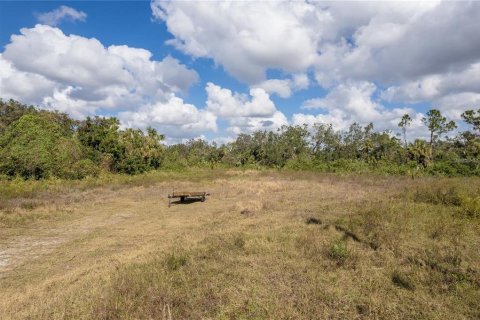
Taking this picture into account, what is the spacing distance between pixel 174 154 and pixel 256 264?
175ft

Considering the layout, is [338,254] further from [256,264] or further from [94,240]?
[94,240]

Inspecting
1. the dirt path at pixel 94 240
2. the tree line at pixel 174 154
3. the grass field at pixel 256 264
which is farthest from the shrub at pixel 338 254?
the tree line at pixel 174 154

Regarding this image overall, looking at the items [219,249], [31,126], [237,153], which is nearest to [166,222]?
[219,249]

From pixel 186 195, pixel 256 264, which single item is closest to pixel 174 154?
pixel 186 195

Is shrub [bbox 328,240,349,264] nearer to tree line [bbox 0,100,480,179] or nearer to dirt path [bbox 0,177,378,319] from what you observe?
dirt path [bbox 0,177,378,319]

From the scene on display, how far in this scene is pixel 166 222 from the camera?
46.6 feet

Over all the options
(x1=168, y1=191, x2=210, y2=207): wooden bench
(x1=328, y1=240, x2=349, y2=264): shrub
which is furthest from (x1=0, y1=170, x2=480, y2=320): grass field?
(x1=168, y1=191, x2=210, y2=207): wooden bench

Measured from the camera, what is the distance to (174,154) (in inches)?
2327

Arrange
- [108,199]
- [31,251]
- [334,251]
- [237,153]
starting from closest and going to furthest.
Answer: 1. [334,251]
2. [31,251]
3. [108,199]
4. [237,153]

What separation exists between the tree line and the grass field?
66.3 feet

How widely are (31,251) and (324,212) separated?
10.7 meters

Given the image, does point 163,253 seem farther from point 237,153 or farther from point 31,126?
point 237,153

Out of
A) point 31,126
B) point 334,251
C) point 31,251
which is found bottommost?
point 31,251

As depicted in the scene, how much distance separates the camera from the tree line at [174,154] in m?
32.2
